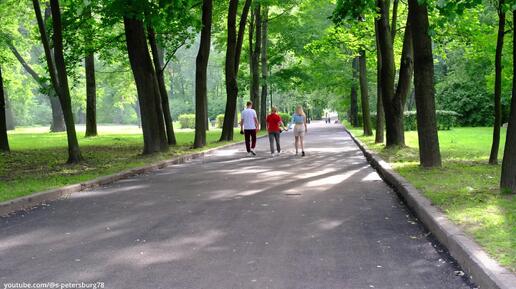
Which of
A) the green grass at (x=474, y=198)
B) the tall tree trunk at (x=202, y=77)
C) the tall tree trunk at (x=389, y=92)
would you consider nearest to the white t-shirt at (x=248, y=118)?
the tall tree trunk at (x=202, y=77)

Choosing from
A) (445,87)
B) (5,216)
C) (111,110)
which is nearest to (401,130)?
(5,216)

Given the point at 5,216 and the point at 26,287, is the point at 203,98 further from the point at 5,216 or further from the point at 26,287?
the point at 26,287

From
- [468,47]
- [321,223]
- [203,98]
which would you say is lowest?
[321,223]

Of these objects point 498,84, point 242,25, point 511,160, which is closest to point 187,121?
point 242,25

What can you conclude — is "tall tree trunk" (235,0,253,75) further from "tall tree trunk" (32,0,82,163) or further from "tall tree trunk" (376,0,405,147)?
"tall tree trunk" (32,0,82,163)

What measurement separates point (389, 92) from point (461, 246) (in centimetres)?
1259

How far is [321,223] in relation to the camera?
696 cm

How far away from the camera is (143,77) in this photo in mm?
16859

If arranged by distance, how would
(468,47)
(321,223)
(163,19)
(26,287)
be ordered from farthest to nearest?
(468,47) → (163,19) → (321,223) → (26,287)

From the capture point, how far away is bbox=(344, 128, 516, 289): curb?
13.5 ft

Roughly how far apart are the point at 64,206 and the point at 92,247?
3152 mm

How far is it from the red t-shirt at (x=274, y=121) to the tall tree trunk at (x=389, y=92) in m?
3.70

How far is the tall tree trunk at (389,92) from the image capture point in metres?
17.0

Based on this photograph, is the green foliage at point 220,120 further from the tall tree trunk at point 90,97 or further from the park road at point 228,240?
the park road at point 228,240
